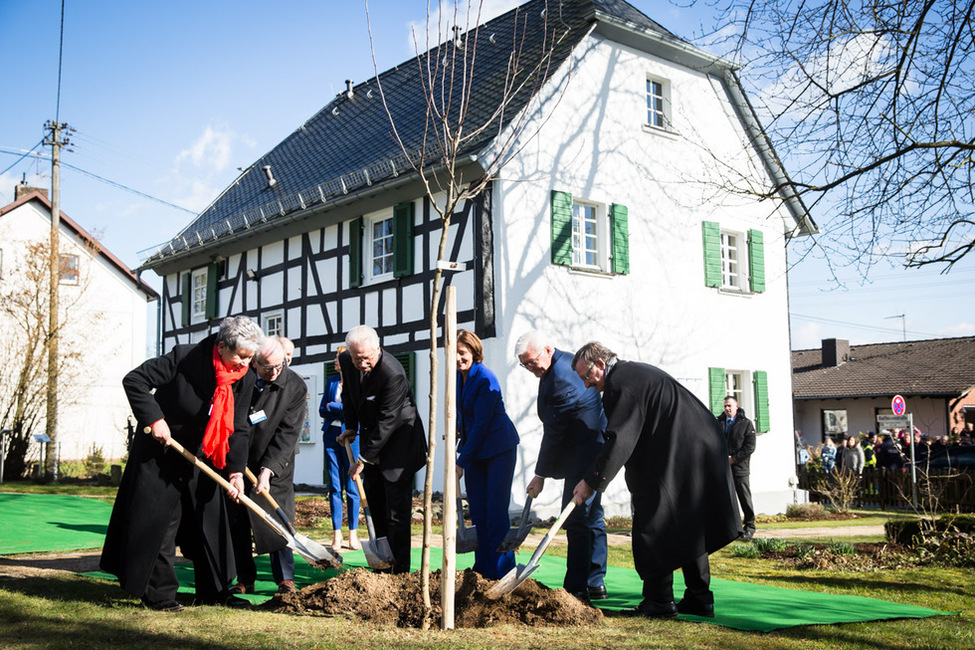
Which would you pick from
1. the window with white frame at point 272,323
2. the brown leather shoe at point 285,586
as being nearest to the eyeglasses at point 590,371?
the brown leather shoe at point 285,586

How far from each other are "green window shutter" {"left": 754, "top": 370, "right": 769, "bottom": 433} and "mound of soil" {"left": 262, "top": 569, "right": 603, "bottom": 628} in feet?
44.0

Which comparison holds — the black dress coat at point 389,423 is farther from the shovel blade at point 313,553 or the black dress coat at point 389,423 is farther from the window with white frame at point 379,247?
the window with white frame at point 379,247

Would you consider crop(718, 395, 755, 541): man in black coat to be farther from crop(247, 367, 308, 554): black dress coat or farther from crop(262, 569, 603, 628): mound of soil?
crop(247, 367, 308, 554): black dress coat

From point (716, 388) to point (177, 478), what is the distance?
13.3 metres

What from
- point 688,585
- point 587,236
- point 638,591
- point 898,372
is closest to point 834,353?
point 898,372

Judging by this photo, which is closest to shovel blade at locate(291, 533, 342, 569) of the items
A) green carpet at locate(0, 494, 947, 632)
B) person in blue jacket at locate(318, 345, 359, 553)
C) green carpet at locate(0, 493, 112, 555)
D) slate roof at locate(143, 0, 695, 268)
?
green carpet at locate(0, 494, 947, 632)

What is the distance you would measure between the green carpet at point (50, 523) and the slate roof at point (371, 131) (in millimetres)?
7090

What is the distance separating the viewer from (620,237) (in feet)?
52.1

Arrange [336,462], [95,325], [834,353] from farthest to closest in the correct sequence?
1. [834,353]
2. [95,325]
3. [336,462]

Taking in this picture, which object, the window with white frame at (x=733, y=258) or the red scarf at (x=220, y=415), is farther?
the window with white frame at (x=733, y=258)

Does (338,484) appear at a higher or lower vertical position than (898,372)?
lower

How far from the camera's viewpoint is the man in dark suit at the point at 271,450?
6.04 m

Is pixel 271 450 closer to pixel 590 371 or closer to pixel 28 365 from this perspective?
pixel 590 371

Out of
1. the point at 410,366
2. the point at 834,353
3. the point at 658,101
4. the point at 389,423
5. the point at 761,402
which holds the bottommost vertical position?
the point at 389,423
